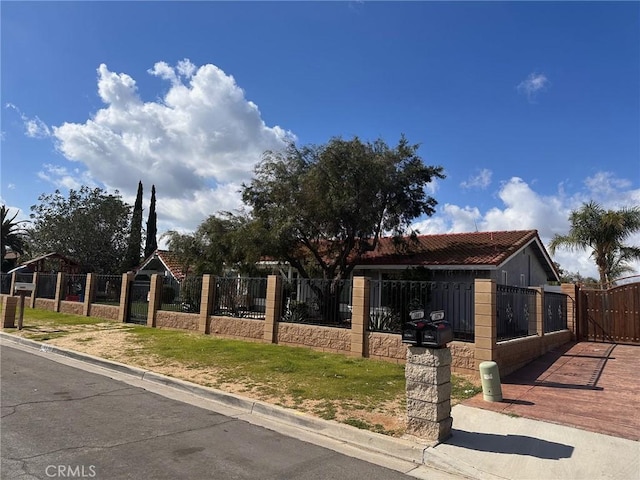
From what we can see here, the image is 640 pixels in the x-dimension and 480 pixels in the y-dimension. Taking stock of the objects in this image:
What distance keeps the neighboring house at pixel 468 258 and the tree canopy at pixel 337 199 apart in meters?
1.36

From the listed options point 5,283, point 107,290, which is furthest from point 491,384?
point 5,283

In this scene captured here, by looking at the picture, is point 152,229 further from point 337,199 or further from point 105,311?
point 337,199

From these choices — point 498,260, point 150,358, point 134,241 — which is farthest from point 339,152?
point 134,241

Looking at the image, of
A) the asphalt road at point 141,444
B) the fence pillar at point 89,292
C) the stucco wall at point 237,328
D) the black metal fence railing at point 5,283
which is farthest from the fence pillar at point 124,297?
the black metal fence railing at point 5,283

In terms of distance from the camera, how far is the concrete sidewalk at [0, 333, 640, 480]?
5.27 m

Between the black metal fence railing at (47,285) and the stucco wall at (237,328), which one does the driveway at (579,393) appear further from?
the black metal fence railing at (47,285)

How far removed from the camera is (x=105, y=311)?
20.8m

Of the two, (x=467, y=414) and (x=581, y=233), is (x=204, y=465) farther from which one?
(x=581, y=233)

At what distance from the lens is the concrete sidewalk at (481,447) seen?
5.27 metres

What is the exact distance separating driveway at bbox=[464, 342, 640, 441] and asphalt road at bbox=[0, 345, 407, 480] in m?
3.49

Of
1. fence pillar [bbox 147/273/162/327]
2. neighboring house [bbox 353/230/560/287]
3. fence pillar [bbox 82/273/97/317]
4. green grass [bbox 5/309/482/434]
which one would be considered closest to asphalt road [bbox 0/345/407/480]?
green grass [bbox 5/309/482/434]

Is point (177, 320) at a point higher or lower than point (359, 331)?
lower

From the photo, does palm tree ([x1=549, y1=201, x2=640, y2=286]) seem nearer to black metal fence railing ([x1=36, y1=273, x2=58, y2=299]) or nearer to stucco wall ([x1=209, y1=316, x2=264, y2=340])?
stucco wall ([x1=209, y1=316, x2=264, y2=340])

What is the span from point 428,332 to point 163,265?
3157cm
